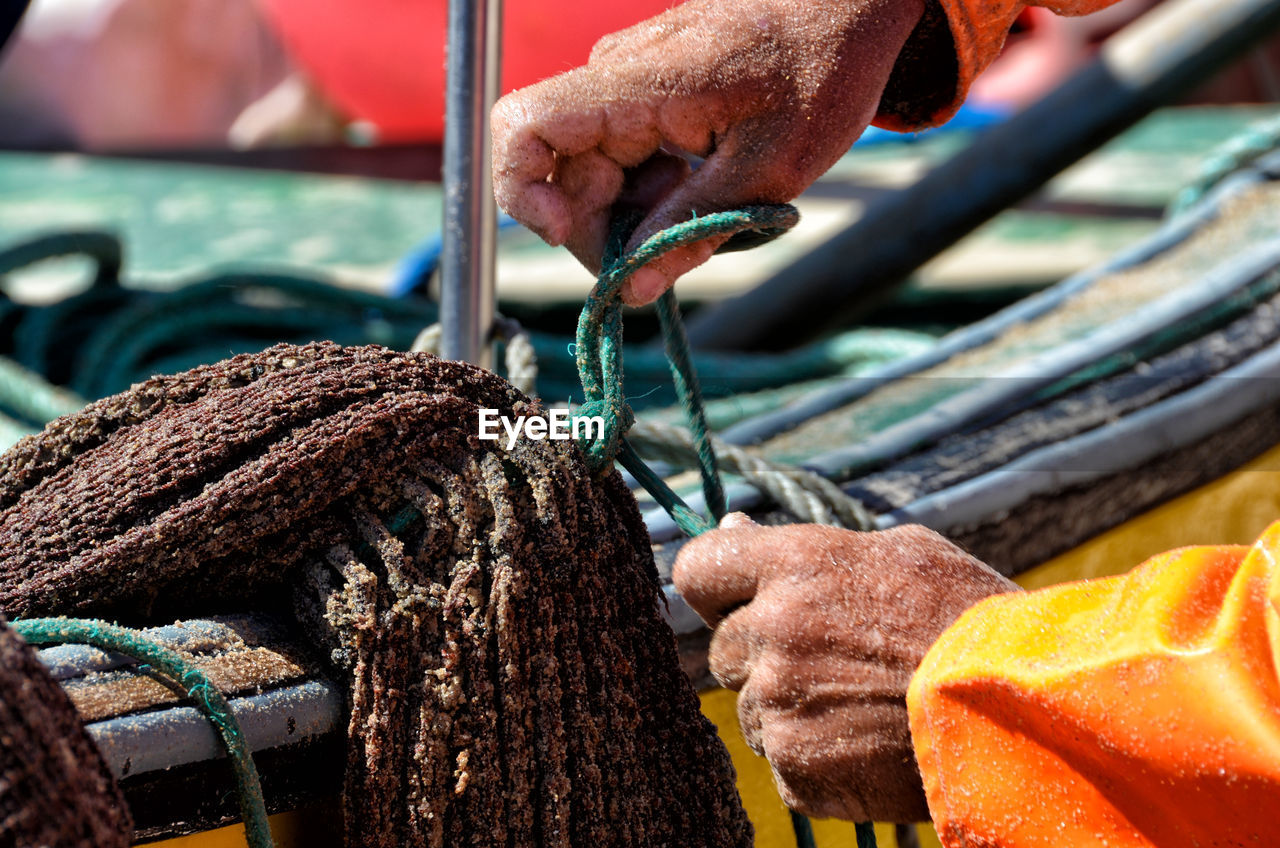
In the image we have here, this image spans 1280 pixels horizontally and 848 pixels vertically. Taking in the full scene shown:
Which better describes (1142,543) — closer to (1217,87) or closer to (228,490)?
(228,490)

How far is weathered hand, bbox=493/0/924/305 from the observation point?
816 mm

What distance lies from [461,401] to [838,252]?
177 centimetres

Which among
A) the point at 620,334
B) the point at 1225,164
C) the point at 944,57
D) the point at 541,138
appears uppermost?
the point at 1225,164

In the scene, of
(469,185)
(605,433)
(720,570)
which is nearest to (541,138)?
(605,433)

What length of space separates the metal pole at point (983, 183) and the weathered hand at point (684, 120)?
1.54m

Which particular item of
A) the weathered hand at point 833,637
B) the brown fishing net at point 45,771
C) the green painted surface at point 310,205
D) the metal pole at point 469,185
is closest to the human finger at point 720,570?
the weathered hand at point 833,637

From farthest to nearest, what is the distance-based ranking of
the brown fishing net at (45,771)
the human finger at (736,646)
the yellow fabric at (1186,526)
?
the yellow fabric at (1186,526) < the human finger at (736,646) < the brown fishing net at (45,771)

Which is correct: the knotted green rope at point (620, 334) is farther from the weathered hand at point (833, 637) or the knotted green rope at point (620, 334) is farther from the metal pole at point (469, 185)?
the metal pole at point (469, 185)

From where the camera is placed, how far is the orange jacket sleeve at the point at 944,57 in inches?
38.1

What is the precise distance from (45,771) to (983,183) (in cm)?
217

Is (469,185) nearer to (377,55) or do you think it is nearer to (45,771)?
(45,771)

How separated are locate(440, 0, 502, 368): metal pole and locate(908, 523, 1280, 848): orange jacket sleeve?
68 cm

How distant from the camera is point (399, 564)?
2.37 feet

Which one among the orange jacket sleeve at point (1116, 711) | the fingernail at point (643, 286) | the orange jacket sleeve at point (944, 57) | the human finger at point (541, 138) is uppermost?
the orange jacket sleeve at point (944, 57)
